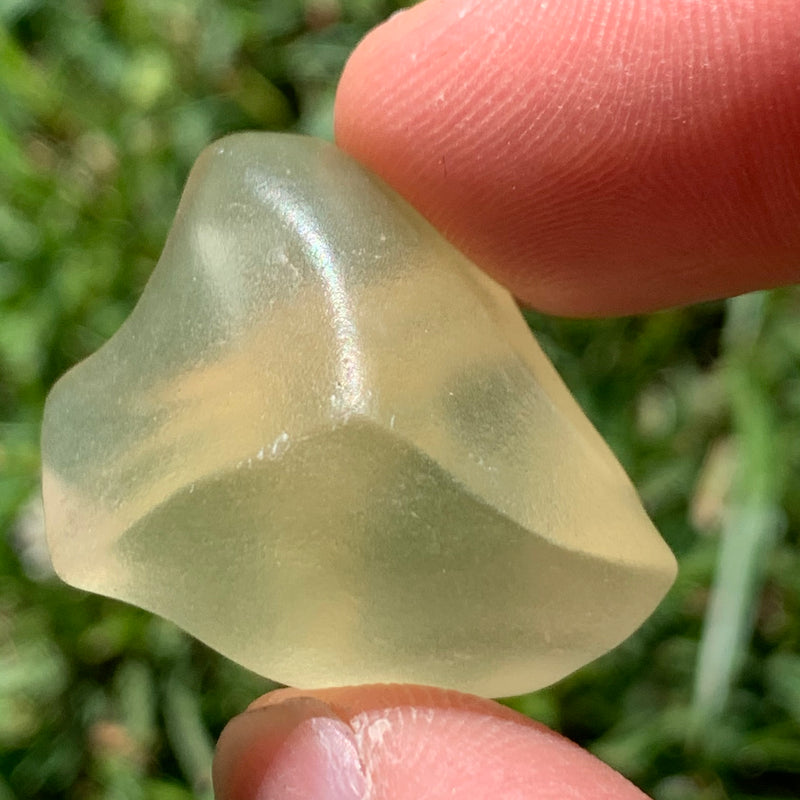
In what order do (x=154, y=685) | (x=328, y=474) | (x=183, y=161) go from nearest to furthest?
1. (x=328, y=474)
2. (x=154, y=685)
3. (x=183, y=161)

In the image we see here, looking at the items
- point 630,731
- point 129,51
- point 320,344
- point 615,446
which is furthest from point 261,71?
point 630,731

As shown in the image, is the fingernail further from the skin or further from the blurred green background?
the blurred green background

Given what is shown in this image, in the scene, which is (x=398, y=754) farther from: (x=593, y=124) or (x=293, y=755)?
(x=593, y=124)

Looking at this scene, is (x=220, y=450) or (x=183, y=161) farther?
(x=183, y=161)

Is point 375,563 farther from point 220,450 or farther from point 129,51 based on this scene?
point 129,51

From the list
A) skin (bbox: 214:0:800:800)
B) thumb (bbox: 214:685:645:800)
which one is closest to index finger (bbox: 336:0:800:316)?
skin (bbox: 214:0:800:800)

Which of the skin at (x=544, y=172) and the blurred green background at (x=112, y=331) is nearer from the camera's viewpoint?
the skin at (x=544, y=172)

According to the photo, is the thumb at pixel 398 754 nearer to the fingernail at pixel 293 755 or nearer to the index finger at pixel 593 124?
the fingernail at pixel 293 755

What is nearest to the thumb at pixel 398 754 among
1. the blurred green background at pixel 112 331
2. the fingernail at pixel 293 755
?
the fingernail at pixel 293 755
